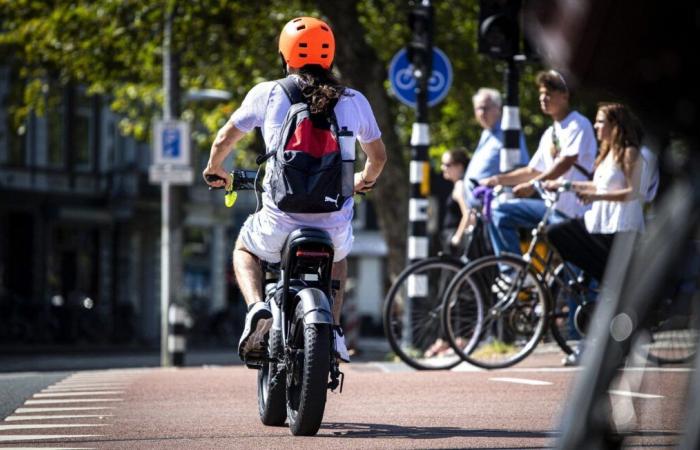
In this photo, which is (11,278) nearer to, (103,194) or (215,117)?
(103,194)

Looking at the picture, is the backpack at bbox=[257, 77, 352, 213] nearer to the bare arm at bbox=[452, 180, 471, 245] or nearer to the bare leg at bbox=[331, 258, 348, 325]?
the bare leg at bbox=[331, 258, 348, 325]

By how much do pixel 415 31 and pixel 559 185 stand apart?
16.6 ft

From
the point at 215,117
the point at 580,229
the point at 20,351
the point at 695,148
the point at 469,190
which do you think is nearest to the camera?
the point at 695,148

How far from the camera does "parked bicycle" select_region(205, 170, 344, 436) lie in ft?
19.0

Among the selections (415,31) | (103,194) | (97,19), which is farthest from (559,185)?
(103,194)

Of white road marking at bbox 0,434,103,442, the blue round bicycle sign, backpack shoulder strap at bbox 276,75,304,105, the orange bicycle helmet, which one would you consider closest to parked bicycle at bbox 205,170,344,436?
backpack shoulder strap at bbox 276,75,304,105

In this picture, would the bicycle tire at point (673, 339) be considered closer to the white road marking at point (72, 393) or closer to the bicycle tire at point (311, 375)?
the bicycle tire at point (311, 375)

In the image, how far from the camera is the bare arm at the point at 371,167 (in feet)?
22.3

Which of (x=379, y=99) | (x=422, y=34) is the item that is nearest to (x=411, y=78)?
(x=422, y=34)

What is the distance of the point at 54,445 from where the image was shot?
6230 mm

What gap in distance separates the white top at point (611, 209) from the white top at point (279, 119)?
3338mm

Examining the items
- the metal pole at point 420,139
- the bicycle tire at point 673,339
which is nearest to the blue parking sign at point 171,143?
the metal pole at point 420,139

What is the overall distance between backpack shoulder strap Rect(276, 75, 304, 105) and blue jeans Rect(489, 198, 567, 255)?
14.0 ft

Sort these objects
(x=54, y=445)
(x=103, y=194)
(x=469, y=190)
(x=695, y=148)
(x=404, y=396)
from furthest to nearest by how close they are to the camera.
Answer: (x=103, y=194), (x=469, y=190), (x=404, y=396), (x=54, y=445), (x=695, y=148)
